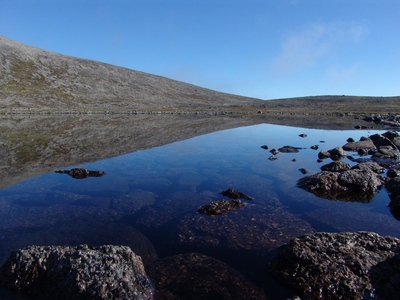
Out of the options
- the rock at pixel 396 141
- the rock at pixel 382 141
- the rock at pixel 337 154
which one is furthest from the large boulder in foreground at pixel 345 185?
the rock at pixel 396 141

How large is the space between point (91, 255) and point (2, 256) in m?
3.81

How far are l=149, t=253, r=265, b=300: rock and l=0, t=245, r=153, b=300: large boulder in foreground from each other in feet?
1.80

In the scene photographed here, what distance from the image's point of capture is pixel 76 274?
21.6ft

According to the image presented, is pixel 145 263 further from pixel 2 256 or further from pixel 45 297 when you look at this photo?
pixel 2 256

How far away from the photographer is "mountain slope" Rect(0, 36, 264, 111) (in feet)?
310

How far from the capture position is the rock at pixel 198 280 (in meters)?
7.05

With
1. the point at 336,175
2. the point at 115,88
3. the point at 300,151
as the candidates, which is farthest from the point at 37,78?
the point at 336,175

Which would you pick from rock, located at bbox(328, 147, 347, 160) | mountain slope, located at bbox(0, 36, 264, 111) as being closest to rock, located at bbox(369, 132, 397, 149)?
rock, located at bbox(328, 147, 347, 160)

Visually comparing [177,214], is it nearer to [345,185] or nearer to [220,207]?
[220,207]

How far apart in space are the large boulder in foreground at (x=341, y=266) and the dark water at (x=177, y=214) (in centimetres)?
64

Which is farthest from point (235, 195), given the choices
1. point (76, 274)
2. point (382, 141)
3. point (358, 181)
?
point (382, 141)

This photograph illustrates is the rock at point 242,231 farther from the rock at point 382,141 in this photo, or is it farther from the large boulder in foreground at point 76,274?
the rock at point 382,141

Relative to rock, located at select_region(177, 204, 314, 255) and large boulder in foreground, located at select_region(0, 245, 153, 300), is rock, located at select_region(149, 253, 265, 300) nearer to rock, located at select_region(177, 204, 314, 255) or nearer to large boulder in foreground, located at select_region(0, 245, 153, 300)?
large boulder in foreground, located at select_region(0, 245, 153, 300)

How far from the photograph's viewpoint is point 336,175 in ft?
50.8
